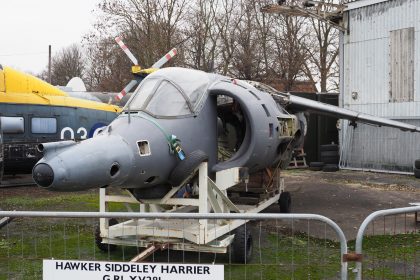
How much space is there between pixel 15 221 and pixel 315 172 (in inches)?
525

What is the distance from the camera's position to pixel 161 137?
21.3ft

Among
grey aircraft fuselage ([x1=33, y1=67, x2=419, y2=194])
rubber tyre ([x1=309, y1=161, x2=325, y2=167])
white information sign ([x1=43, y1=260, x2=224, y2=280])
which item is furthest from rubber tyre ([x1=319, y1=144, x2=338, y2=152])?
white information sign ([x1=43, y1=260, x2=224, y2=280])

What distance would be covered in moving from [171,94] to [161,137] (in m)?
0.92

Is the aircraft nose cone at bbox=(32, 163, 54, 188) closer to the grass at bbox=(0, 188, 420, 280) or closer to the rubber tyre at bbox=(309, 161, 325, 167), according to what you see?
the grass at bbox=(0, 188, 420, 280)

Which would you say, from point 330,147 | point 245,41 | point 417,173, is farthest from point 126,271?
point 245,41

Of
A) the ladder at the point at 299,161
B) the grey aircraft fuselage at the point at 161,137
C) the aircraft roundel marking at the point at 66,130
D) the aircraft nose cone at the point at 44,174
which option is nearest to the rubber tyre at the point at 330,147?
the ladder at the point at 299,161

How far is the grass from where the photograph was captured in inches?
246

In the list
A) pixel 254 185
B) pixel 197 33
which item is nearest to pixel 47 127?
pixel 254 185

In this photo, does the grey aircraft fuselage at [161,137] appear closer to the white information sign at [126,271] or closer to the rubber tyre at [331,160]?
the white information sign at [126,271]

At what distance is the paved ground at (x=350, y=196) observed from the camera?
9609mm

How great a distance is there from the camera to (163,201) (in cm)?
691

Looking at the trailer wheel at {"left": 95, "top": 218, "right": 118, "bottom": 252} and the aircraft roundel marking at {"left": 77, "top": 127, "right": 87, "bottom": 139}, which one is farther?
the aircraft roundel marking at {"left": 77, "top": 127, "right": 87, "bottom": 139}

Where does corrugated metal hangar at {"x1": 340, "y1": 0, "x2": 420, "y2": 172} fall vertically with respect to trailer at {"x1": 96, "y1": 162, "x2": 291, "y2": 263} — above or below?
above

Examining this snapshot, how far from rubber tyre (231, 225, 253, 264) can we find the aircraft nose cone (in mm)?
2843
